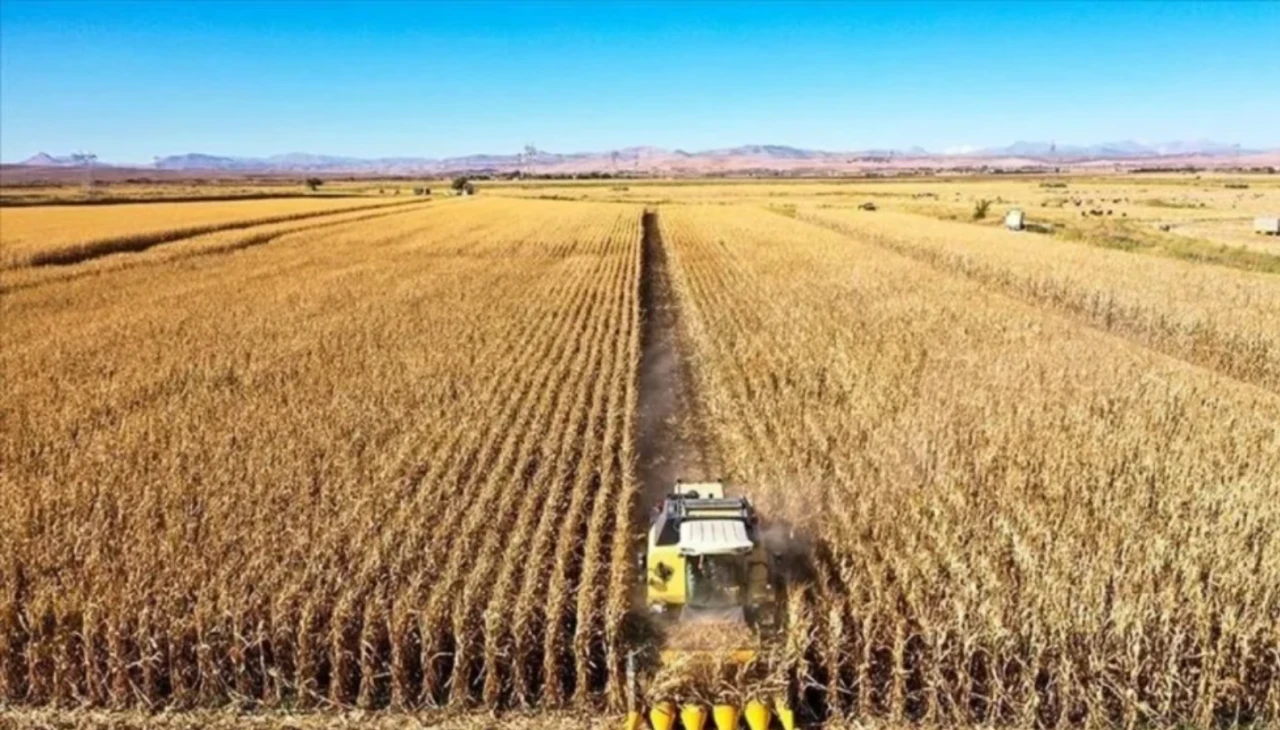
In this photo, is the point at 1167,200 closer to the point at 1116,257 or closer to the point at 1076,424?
the point at 1116,257

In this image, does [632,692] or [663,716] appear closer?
[663,716]

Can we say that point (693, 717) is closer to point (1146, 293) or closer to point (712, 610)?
point (712, 610)

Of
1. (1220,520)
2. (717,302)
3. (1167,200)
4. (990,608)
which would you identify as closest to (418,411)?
(990,608)

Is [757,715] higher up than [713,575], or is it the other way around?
[713,575]

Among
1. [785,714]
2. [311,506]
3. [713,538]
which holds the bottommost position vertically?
[785,714]

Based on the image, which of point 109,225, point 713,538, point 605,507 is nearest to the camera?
point 713,538

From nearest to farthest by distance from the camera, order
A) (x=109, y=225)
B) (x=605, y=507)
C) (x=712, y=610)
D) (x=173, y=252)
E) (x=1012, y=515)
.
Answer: (x=712, y=610) → (x=1012, y=515) → (x=605, y=507) → (x=173, y=252) → (x=109, y=225)

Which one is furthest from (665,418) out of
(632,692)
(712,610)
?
(632,692)

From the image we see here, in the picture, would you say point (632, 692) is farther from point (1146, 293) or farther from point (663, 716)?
point (1146, 293)
